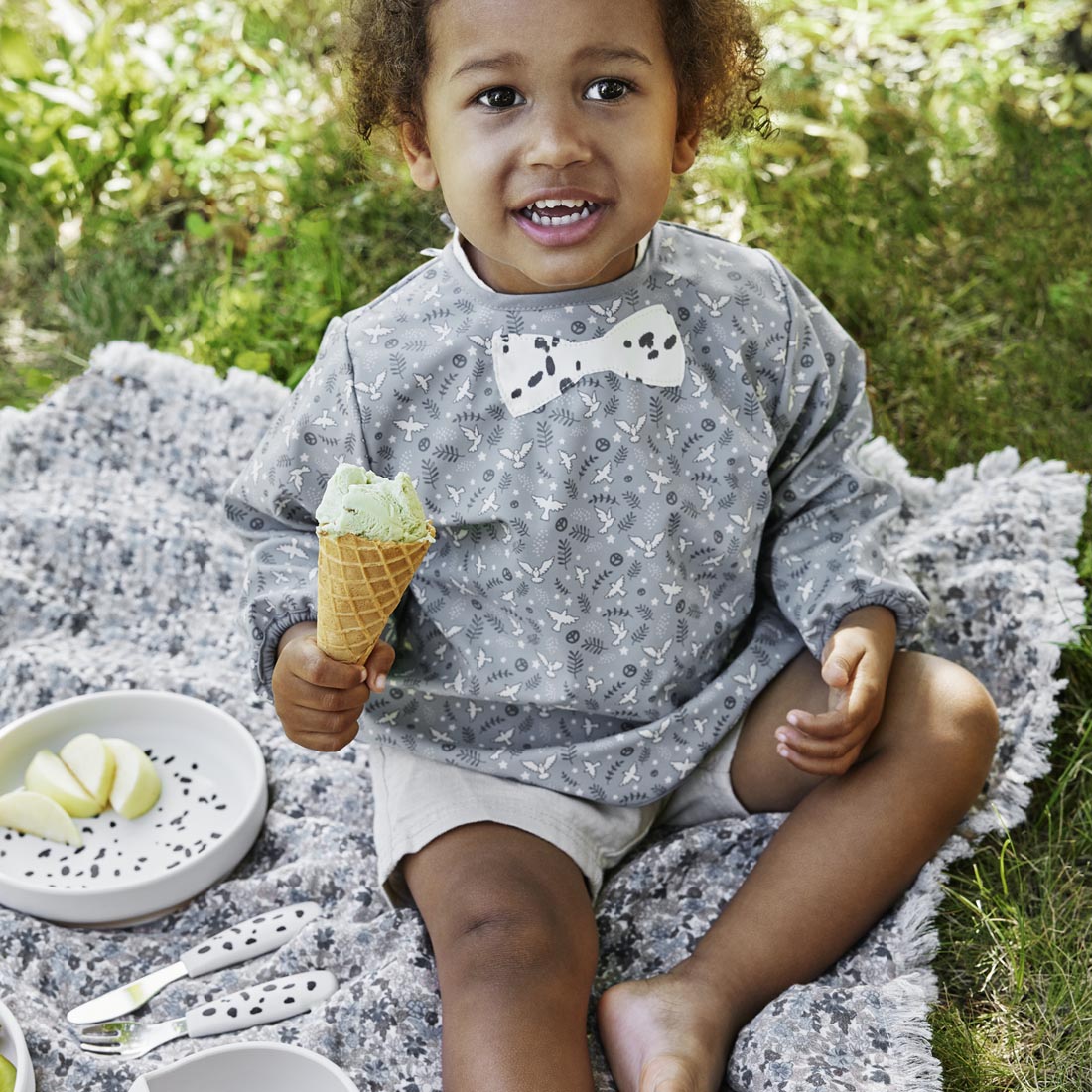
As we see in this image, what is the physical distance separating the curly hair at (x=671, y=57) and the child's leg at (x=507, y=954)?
3.19 feet

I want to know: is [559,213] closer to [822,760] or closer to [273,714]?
[822,760]

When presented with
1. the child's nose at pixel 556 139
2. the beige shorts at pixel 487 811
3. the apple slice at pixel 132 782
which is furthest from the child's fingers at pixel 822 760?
the apple slice at pixel 132 782

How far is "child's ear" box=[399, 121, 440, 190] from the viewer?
1845 mm

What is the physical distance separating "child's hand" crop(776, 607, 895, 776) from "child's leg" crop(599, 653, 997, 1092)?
53 millimetres

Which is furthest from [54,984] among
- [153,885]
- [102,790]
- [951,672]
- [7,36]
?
[7,36]

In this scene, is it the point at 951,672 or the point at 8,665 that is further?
the point at 8,665

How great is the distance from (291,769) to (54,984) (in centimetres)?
47

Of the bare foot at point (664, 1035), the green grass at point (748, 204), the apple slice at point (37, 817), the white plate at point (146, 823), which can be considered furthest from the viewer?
the green grass at point (748, 204)

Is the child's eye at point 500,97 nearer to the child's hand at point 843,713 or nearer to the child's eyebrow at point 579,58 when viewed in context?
the child's eyebrow at point 579,58

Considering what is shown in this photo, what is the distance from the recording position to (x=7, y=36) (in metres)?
3.48

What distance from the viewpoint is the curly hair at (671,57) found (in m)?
1.72

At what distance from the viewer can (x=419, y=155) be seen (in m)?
1.86

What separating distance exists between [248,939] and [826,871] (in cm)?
79

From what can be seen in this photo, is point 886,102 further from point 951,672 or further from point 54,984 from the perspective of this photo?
point 54,984
